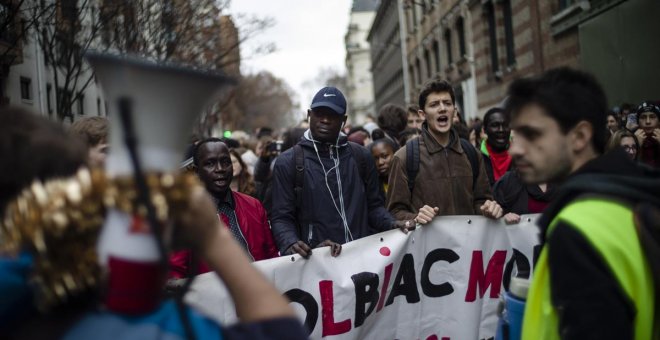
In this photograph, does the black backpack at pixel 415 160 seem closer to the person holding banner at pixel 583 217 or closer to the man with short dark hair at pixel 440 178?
the man with short dark hair at pixel 440 178

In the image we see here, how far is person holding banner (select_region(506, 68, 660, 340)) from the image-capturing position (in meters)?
1.89

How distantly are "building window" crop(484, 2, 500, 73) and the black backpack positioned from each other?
16414 mm

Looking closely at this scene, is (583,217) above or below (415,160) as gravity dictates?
below

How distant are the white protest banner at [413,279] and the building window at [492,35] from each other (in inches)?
670

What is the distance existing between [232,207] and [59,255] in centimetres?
310

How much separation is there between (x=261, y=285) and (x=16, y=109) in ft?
2.19

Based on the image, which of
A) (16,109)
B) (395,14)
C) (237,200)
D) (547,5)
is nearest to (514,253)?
(237,200)

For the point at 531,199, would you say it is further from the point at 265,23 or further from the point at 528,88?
the point at 265,23

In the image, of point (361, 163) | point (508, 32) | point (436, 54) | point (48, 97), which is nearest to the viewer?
point (361, 163)

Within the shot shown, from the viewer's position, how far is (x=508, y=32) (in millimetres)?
19719

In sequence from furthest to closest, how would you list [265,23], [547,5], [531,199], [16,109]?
[265,23] < [547,5] < [531,199] < [16,109]

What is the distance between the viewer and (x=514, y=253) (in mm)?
4625

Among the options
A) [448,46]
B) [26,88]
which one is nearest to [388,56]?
[448,46]

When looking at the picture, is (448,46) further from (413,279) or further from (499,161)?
(413,279)
